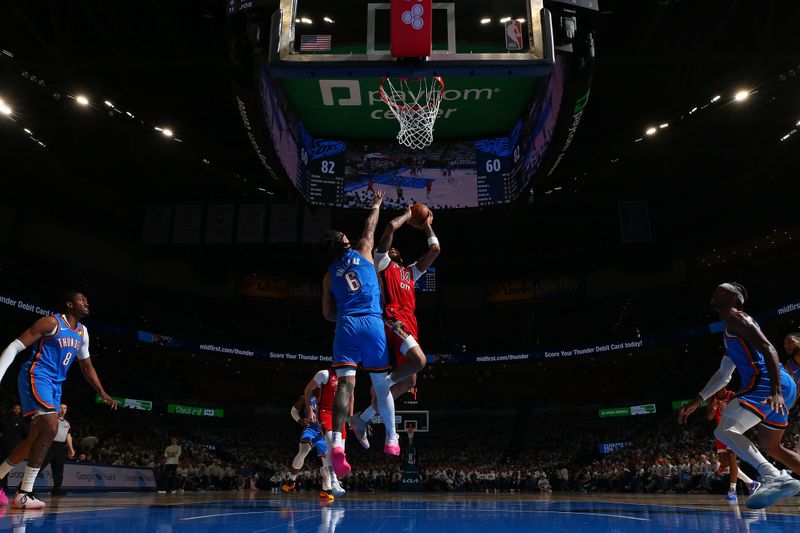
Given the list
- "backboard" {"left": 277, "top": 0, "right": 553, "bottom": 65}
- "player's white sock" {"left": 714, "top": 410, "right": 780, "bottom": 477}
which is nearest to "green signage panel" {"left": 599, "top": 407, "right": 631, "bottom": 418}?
"backboard" {"left": 277, "top": 0, "right": 553, "bottom": 65}

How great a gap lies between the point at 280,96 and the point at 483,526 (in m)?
9.51

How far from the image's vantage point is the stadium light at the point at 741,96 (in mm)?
14289

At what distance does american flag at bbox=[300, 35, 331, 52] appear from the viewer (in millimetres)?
7230

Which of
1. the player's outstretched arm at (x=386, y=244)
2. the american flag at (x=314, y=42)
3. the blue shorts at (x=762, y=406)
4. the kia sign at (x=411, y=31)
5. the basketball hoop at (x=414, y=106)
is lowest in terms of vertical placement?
the blue shorts at (x=762, y=406)

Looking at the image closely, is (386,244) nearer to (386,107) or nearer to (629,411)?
(386,107)

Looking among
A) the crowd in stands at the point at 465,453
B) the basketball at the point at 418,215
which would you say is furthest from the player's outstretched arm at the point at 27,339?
the crowd in stands at the point at 465,453

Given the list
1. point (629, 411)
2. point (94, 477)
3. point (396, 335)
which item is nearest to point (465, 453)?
point (629, 411)

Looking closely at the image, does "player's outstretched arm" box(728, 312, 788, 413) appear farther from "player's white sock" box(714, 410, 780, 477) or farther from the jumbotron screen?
the jumbotron screen

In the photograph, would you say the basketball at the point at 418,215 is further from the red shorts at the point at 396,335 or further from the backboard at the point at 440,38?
the backboard at the point at 440,38

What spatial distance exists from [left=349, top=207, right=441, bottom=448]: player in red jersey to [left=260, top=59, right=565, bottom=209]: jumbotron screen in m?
6.47

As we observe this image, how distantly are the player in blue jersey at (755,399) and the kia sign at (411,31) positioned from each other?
12.5 feet

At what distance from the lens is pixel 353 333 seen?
16.2ft

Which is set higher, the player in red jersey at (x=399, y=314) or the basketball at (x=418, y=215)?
the basketball at (x=418, y=215)

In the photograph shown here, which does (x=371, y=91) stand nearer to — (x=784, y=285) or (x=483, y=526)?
(x=483, y=526)
